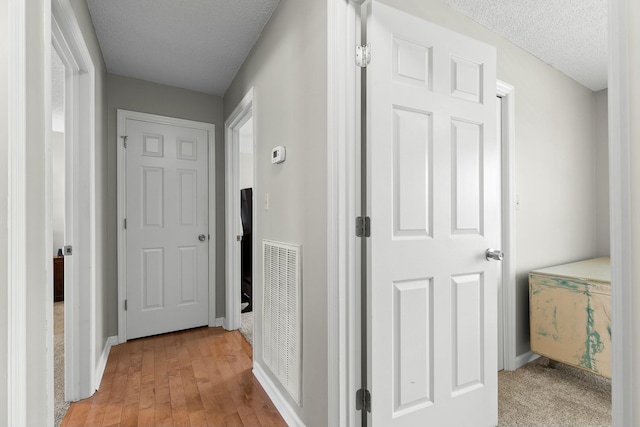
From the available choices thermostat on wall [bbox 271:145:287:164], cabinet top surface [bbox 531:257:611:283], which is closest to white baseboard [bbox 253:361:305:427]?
thermostat on wall [bbox 271:145:287:164]

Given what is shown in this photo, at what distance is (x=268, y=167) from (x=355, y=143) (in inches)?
35.3

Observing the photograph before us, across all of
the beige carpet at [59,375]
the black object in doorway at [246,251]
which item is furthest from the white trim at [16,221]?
the black object in doorway at [246,251]

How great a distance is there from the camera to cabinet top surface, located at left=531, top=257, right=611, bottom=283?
2.09m

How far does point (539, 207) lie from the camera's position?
8.07 feet

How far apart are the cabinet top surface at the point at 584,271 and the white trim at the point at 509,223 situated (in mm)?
242

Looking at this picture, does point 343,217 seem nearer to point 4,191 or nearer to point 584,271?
point 4,191

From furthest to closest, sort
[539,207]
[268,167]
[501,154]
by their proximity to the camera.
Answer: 1. [539,207]
2. [501,154]
3. [268,167]

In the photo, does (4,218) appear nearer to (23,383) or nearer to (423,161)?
(23,383)

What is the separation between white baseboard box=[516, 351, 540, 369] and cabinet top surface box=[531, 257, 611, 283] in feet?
2.10

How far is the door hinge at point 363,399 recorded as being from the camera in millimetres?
1366

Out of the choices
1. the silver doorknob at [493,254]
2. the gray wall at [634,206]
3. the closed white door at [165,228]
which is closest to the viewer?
the gray wall at [634,206]

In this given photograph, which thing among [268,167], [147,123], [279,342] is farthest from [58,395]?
[147,123]

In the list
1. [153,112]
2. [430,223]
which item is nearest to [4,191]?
[430,223]

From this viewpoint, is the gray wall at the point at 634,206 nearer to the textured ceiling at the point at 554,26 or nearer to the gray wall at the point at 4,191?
the gray wall at the point at 4,191
